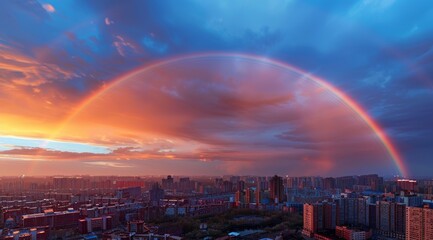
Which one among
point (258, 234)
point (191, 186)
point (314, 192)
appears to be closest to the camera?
point (258, 234)

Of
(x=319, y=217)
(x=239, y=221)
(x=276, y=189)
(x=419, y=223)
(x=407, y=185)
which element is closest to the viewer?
(x=419, y=223)

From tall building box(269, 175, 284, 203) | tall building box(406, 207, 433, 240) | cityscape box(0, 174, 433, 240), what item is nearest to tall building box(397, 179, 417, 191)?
tall building box(269, 175, 284, 203)

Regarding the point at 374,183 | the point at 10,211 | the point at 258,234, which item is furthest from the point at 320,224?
the point at 374,183

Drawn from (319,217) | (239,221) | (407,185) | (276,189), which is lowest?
(239,221)

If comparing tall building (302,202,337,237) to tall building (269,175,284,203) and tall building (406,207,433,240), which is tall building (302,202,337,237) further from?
tall building (269,175,284,203)

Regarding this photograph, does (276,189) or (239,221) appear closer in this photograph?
(239,221)

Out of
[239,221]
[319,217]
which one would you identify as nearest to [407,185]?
[319,217]

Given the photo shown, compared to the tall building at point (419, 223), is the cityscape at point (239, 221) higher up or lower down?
lower down

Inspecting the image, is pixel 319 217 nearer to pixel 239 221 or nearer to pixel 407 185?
pixel 239 221

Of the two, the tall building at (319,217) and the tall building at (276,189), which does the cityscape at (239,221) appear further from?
the tall building at (276,189)

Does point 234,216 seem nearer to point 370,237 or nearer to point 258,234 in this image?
point 258,234

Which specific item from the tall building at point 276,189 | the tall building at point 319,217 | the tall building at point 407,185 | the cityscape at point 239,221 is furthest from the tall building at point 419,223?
the tall building at point 407,185
